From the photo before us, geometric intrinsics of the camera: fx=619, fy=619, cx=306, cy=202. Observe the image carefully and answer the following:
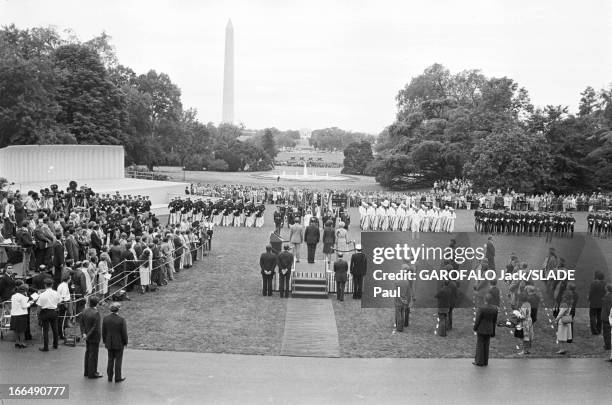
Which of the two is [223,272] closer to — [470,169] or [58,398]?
[58,398]

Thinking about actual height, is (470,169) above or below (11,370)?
above

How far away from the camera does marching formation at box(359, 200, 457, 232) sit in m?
31.2

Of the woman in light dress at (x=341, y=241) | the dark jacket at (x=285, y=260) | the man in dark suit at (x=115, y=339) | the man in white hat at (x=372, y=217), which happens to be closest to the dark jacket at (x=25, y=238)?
the man in dark suit at (x=115, y=339)

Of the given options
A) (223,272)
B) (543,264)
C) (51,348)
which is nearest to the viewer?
(51,348)

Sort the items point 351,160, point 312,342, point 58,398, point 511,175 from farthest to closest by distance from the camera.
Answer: point 351,160 → point 511,175 → point 312,342 → point 58,398

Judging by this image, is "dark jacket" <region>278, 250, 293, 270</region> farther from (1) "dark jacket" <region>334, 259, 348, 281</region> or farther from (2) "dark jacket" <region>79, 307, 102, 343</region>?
(2) "dark jacket" <region>79, 307, 102, 343</region>

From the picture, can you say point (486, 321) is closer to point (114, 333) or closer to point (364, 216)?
point (114, 333)

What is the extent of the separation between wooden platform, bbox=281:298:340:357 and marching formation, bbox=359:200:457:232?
47.2ft

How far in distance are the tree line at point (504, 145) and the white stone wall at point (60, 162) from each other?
956 inches

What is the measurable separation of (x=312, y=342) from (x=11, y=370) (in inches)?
244

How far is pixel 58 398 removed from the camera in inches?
414

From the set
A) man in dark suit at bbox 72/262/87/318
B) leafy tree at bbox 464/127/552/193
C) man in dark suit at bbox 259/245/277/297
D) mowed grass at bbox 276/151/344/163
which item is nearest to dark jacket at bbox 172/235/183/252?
man in dark suit at bbox 259/245/277/297

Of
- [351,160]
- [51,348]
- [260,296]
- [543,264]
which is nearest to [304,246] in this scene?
[260,296]

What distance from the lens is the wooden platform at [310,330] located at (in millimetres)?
13586
